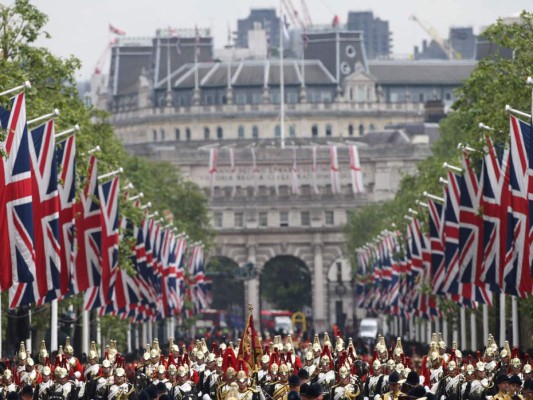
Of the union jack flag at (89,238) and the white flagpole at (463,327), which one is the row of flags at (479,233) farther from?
the union jack flag at (89,238)

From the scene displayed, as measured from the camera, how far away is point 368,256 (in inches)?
7244

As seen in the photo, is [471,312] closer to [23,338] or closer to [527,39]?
[527,39]

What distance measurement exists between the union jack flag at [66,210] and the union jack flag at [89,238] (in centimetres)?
400

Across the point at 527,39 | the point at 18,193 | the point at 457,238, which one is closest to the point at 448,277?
the point at 457,238

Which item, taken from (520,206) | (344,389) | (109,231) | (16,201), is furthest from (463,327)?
(344,389)

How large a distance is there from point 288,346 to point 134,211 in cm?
4379

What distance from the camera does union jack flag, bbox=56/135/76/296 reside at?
3049 inches

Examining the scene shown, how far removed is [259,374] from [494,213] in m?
24.8

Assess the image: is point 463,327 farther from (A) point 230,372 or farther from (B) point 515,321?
(A) point 230,372

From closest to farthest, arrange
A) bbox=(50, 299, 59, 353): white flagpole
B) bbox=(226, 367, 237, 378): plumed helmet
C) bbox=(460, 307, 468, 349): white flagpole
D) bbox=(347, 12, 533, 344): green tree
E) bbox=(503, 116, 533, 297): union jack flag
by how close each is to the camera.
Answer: bbox=(226, 367, 237, 378): plumed helmet
bbox=(503, 116, 533, 297): union jack flag
bbox=(50, 299, 59, 353): white flagpole
bbox=(347, 12, 533, 344): green tree
bbox=(460, 307, 468, 349): white flagpole

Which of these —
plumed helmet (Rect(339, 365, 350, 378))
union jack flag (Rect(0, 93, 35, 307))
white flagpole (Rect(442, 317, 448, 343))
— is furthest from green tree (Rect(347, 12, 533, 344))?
plumed helmet (Rect(339, 365, 350, 378))

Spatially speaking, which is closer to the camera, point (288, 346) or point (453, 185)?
point (288, 346)

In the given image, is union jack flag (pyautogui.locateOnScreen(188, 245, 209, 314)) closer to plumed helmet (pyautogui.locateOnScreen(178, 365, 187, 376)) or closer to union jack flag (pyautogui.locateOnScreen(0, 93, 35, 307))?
union jack flag (pyautogui.locateOnScreen(0, 93, 35, 307))

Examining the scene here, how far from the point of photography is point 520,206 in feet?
241
